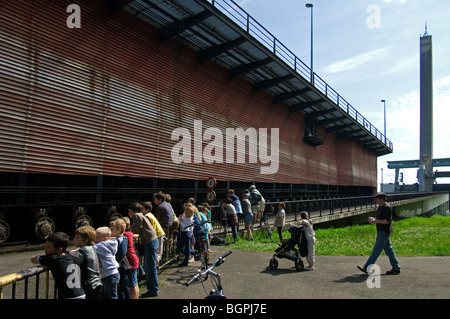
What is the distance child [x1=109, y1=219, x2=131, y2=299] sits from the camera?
16.9 feet

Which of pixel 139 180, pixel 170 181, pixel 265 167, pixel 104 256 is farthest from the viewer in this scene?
pixel 265 167

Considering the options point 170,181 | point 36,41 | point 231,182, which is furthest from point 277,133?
point 36,41

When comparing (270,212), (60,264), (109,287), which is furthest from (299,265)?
(270,212)

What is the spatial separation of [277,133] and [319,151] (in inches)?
389

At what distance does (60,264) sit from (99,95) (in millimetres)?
10567

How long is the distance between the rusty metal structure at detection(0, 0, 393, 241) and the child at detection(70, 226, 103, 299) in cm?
738

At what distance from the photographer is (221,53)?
18.2 meters

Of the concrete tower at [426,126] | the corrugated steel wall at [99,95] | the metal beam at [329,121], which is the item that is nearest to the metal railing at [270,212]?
the corrugated steel wall at [99,95]

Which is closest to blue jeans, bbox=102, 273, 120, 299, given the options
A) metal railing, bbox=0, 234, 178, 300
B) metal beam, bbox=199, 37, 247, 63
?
metal railing, bbox=0, 234, 178, 300

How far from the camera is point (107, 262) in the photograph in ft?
15.6

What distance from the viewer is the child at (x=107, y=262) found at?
4.74 m

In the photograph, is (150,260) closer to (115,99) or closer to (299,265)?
(299,265)

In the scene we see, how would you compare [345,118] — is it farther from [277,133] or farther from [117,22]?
[117,22]

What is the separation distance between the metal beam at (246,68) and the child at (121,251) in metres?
17.1
